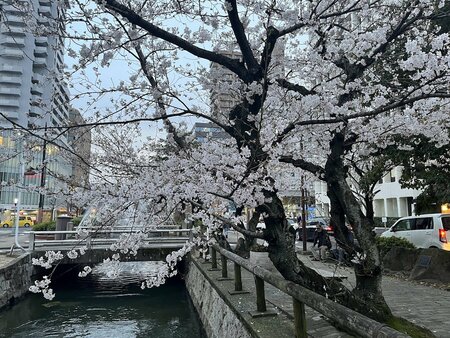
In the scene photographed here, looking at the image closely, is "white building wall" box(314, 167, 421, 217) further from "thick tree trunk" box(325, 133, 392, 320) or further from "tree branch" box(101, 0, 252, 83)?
"tree branch" box(101, 0, 252, 83)

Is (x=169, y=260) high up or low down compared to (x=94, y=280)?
up

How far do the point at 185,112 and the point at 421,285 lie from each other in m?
8.47

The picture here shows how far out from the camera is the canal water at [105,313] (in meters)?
9.56

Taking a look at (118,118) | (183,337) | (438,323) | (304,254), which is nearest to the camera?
(118,118)

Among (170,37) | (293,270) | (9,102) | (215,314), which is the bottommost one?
(215,314)

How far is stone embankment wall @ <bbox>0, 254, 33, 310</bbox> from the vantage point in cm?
1132

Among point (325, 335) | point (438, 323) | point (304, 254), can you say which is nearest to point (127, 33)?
point (325, 335)

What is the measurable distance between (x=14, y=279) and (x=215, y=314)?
8034 millimetres

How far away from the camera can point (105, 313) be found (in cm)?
1163

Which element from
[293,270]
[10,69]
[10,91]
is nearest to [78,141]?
[293,270]

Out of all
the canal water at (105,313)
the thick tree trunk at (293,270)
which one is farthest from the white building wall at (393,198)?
the thick tree trunk at (293,270)

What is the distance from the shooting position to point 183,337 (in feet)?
29.7

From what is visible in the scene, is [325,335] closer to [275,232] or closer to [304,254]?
[275,232]

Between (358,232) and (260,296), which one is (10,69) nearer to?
(260,296)
